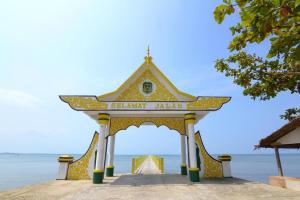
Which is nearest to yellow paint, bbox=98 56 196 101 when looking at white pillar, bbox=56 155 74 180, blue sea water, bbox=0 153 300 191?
white pillar, bbox=56 155 74 180

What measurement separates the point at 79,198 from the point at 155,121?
5.28 metres

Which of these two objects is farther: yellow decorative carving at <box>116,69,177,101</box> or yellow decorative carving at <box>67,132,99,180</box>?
yellow decorative carving at <box>67,132,99,180</box>

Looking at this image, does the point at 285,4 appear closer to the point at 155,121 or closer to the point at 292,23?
the point at 292,23

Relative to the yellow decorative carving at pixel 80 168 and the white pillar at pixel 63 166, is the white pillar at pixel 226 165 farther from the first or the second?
the white pillar at pixel 63 166

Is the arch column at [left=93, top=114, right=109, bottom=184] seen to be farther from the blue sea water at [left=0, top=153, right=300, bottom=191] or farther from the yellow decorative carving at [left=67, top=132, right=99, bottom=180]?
the blue sea water at [left=0, top=153, right=300, bottom=191]

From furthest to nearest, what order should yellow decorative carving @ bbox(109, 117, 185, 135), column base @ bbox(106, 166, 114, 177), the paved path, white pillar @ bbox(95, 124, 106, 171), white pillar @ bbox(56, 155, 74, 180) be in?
the paved path < column base @ bbox(106, 166, 114, 177) < yellow decorative carving @ bbox(109, 117, 185, 135) < white pillar @ bbox(56, 155, 74, 180) < white pillar @ bbox(95, 124, 106, 171)

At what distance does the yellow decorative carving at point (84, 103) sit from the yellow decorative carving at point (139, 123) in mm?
1505

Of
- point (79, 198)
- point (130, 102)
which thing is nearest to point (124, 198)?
point (79, 198)

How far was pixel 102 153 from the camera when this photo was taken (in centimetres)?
841

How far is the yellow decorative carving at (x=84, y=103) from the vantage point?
28.3 ft

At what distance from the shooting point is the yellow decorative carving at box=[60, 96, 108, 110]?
28.3 ft

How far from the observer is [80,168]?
31.2ft

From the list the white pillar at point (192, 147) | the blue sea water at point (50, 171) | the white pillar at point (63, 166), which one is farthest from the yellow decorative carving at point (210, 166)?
the blue sea water at point (50, 171)

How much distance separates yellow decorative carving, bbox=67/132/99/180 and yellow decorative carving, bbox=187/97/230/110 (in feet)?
17.2
